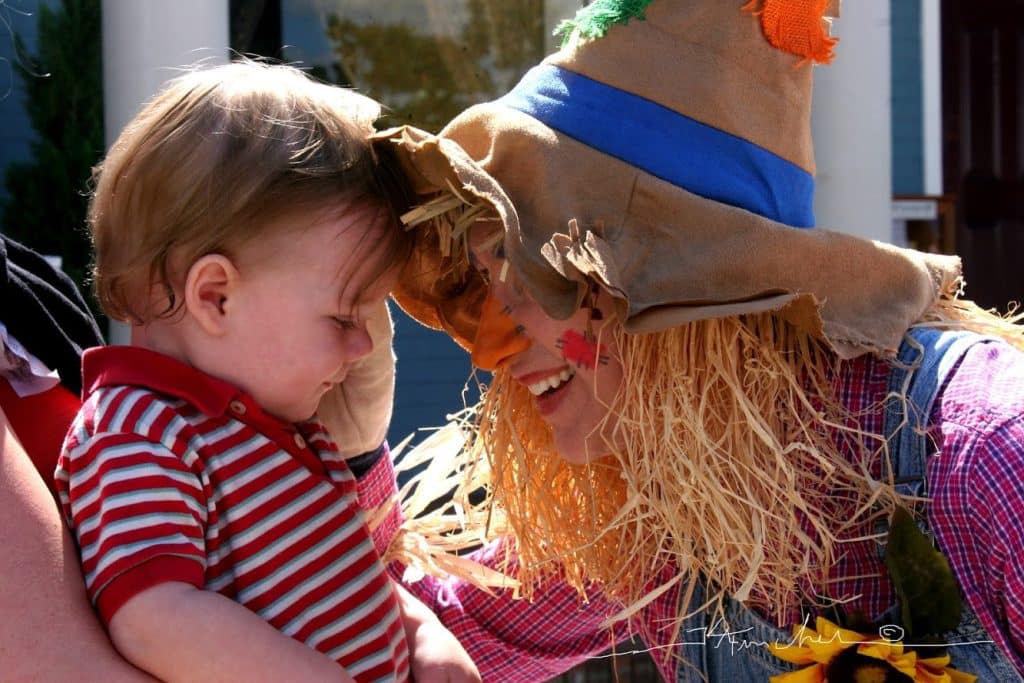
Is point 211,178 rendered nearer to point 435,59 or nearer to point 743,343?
point 743,343

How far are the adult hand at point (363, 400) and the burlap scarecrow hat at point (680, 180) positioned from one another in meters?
0.28

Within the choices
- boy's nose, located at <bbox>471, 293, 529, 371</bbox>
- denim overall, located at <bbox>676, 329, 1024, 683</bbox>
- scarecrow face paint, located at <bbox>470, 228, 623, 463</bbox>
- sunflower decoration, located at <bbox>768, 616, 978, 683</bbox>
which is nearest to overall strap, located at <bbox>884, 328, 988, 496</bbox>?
denim overall, located at <bbox>676, 329, 1024, 683</bbox>

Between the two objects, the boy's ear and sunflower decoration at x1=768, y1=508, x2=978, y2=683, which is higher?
the boy's ear

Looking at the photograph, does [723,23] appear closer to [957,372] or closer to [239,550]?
[957,372]

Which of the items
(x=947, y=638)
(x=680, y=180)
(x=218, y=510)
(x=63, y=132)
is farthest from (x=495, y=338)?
(x=63, y=132)

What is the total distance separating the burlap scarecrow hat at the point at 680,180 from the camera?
1461 millimetres

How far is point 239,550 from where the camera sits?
1451 millimetres

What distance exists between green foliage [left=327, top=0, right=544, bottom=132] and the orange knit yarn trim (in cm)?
365

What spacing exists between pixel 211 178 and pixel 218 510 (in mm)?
417

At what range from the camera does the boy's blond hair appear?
4.91 ft

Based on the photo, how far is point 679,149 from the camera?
4.98 feet

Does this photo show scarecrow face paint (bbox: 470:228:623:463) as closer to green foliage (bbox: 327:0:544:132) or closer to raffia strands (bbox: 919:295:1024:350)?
raffia strands (bbox: 919:295:1024:350)

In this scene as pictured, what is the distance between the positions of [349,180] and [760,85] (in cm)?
56

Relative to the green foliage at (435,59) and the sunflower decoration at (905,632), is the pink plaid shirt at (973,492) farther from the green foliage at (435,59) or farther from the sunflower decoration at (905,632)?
the green foliage at (435,59)
